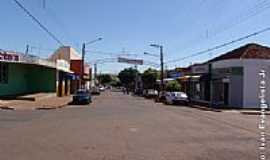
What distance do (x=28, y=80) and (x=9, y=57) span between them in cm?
1504

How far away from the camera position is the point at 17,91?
48844 millimetres

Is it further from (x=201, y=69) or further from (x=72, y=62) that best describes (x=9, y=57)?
(x=72, y=62)

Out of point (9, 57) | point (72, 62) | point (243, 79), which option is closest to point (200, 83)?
point (243, 79)

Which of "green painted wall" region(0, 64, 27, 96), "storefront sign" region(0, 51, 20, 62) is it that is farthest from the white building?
"green painted wall" region(0, 64, 27, 96)

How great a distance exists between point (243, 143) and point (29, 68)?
136ft

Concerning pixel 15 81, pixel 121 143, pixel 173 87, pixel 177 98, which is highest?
pixel 15 81

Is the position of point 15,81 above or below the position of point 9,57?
below

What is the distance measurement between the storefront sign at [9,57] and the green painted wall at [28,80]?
4.27m

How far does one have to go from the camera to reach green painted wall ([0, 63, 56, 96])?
46.0 meters

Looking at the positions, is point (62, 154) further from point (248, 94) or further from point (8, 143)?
point (248, 94)

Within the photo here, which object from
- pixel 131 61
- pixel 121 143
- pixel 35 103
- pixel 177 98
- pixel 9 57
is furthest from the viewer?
pixel 131 61

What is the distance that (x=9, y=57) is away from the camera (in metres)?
39.6

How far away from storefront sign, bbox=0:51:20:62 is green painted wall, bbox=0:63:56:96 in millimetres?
4271

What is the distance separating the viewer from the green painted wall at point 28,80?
46.0 m
